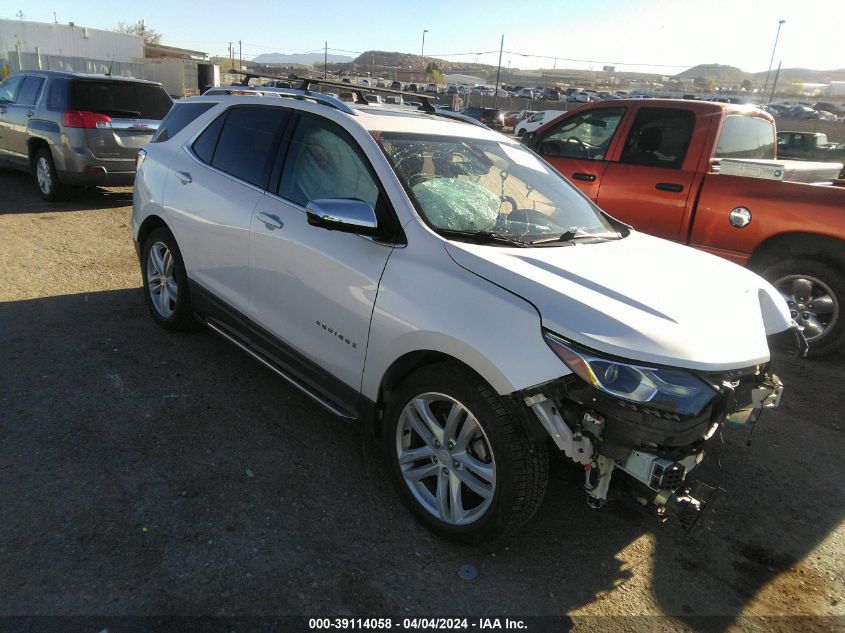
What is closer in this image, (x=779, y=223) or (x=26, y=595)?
(x=26, y=595)

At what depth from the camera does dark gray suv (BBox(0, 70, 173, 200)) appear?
8.64 metres

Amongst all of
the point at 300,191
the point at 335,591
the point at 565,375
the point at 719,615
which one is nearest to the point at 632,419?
the point at 565,375

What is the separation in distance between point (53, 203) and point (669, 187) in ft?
28.7

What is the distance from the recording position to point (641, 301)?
2.55 metres

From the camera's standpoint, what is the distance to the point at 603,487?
2381mm

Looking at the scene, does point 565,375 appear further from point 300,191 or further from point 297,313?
point 300,191

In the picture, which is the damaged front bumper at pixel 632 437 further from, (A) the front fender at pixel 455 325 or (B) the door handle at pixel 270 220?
(B) the door handle at pixel 270 220

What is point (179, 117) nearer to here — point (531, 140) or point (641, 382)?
point (531, 140)

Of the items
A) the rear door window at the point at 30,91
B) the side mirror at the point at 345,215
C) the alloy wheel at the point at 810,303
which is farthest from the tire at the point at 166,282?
the rear door window at the point at 30,91

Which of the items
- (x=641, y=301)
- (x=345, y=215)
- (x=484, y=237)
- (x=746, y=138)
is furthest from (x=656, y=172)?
(x=345, y=215)

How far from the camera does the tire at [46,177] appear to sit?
906cm

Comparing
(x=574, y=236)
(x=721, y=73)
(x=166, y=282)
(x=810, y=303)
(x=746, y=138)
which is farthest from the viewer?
(x=721, y=73)

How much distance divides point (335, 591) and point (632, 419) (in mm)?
1344

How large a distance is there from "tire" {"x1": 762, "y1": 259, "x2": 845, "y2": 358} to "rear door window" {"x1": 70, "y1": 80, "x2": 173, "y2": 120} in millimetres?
8584
